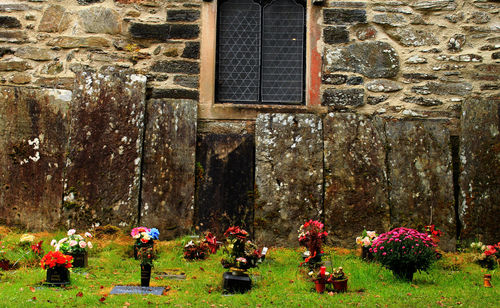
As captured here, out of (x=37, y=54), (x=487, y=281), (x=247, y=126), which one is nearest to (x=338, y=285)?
(x=487, y=281)

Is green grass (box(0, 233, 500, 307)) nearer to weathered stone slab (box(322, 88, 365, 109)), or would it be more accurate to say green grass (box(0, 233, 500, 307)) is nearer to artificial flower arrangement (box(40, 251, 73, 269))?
artificial flower arrangement (box(40, 251, 73, 269))

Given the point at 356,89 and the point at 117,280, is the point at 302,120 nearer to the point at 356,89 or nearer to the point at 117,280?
the point at 356,89

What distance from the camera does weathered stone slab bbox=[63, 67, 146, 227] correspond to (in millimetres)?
5793

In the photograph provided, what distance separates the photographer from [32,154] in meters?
5.90

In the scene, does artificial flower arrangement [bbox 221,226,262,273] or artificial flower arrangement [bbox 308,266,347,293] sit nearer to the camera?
artificial flower arrangement [bbox 308,266,347,293]

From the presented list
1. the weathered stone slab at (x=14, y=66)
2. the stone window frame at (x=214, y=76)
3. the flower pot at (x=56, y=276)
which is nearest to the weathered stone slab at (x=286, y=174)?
the stone window frame at (x=214, y=76)

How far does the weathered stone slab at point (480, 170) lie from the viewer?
5.82m

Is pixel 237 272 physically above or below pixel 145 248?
below

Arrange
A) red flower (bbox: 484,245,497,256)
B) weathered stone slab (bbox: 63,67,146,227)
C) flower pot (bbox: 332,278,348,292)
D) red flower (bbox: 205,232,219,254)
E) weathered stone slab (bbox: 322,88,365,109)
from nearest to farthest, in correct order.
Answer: flower pot (bbox: 332,278,348,292), red flower (bbox: 484,245,497,256), red flower (bbox: 205,232,219,254), weathered stone slab (bbox: 63,67,146,227), weathered stone slab (bbox: 322,88,365,109)

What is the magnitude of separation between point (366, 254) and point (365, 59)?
252cm

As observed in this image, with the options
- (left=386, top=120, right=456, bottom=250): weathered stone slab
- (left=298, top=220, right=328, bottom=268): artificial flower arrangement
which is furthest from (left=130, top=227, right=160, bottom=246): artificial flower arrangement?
(left=386, top=120, right=456, bottom=250): weathered stone slab

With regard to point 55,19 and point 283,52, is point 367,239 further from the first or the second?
point 55,19

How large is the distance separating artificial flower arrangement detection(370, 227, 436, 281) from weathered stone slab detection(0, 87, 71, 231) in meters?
3.64

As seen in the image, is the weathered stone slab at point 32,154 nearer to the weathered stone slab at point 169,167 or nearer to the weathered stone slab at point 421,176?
the weathered stone slab at point 169,167
